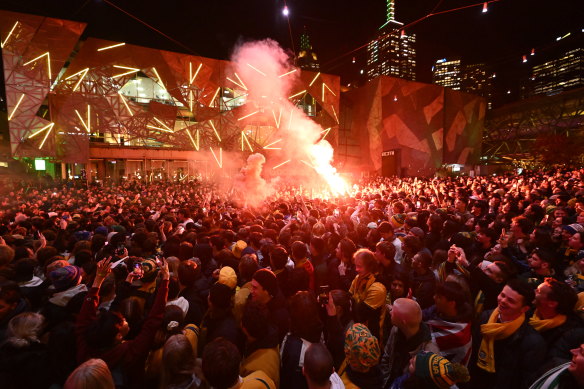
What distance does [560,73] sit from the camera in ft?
176

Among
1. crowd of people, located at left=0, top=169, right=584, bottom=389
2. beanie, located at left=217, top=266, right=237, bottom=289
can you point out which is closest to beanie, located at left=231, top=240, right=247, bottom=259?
crowd of people, located at left=0, top=169, right=584, bottom=389

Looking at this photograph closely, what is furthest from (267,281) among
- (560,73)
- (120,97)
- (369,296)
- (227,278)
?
(560,73)

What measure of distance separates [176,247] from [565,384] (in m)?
4.23

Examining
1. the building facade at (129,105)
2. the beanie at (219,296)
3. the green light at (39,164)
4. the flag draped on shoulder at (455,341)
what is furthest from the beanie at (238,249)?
the green light at (39,164)

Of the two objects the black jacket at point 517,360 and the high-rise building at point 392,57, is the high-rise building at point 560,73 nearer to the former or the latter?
the black jacket at point 517,360

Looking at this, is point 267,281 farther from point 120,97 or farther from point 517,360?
point 120,97

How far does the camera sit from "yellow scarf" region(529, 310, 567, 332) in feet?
7.07

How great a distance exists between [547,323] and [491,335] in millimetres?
409

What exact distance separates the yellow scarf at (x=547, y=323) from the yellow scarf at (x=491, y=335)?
0.65 feet

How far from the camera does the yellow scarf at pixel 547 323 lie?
2.16 metres

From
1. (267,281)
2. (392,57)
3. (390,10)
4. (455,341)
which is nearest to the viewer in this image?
(455,341)

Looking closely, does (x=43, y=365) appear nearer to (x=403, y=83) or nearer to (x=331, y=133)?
(x=331, y=133)

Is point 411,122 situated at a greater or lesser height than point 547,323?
greater

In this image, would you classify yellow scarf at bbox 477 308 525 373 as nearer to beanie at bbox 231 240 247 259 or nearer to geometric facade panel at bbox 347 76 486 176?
beanie at bbox 231 240 247 259
